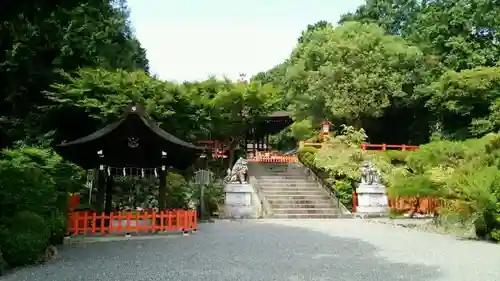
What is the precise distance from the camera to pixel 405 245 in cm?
1080

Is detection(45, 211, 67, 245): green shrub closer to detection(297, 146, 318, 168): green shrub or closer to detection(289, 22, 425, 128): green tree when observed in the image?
detection(297, 146, 318, 168): green shrub

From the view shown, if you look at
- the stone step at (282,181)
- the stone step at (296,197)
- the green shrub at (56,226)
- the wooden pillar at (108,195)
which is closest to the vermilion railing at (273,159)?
the stone step at (282,181)

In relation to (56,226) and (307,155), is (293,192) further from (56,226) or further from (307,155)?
(56,226)

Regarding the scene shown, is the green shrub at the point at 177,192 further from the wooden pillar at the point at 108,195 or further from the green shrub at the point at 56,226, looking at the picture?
the green shrub at the point at 56,226

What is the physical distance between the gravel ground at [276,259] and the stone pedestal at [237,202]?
5954 millimetres

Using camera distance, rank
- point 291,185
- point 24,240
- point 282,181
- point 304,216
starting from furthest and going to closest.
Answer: point 282,181, point 291,185, point 304,216, point 24,240

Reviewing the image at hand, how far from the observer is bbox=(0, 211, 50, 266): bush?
7.64 m

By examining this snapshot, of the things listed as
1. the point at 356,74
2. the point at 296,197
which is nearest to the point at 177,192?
the point at 296,197

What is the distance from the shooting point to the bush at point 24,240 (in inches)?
301

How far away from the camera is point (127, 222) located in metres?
12.2

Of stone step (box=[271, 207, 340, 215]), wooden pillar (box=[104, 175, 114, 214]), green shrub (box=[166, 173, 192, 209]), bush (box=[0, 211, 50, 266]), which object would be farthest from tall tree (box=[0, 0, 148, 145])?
bush (box=[0, 211, 50, 266])

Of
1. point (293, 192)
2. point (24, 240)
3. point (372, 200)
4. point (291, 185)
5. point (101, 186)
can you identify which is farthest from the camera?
point (291, 185)

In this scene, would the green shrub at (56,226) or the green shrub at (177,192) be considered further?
the green shrub at (177,192)

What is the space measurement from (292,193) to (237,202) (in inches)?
137
